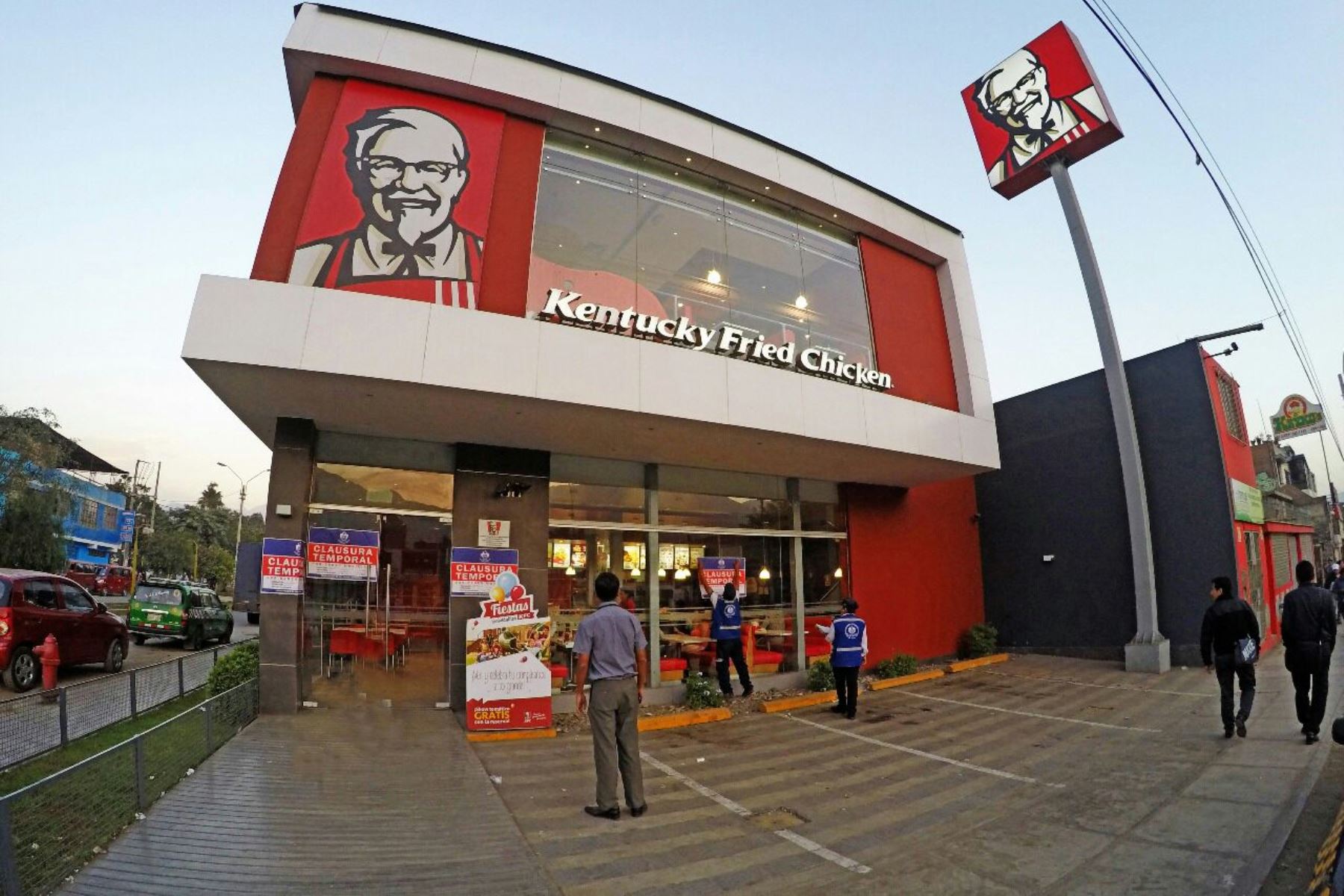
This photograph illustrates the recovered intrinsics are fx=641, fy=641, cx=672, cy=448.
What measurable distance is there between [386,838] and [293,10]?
10595 mm

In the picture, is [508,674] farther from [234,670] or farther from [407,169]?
[407,169]

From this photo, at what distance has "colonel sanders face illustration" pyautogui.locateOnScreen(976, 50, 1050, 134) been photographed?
44.6ft

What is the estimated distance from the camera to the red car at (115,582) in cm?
3972

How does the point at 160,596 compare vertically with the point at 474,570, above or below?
below

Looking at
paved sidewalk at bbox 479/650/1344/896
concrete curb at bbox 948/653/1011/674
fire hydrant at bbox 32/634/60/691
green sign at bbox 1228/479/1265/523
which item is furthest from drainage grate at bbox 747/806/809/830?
green sign at bbox 1228/479/1265/523

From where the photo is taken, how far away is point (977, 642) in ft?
47.5

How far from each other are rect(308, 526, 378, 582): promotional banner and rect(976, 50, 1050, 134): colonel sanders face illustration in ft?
49.5

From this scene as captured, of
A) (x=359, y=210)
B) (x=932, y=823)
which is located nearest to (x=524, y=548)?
(x=359, y=210)

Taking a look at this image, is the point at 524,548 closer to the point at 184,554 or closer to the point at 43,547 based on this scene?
the point at 43,547

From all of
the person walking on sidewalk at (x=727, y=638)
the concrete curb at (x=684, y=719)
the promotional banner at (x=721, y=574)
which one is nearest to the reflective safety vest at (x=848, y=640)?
the person walking on sidewalk at (x=727, y=638)

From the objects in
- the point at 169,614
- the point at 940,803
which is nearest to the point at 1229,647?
the point at 940,803

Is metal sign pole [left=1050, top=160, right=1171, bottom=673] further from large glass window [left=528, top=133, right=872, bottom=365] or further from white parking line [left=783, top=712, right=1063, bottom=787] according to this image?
white parking line [left=783, top=712, right=1063, bottom=787]

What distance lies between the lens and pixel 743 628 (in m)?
11.8

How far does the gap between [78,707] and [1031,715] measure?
463 inches
